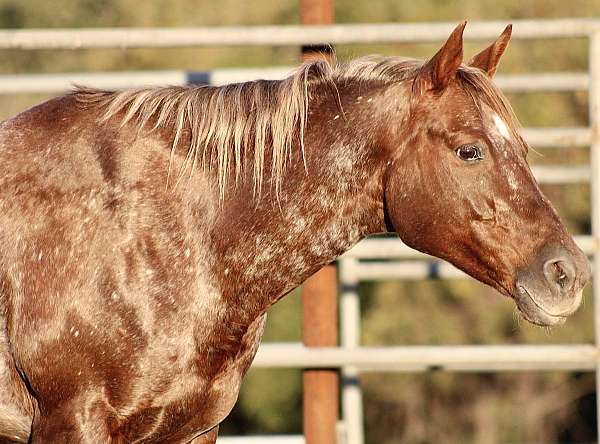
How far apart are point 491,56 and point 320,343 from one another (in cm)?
134

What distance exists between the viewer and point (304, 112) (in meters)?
3.39

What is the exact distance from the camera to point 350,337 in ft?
15.3

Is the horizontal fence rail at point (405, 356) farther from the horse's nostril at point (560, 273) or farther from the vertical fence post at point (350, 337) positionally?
the horse's nostril at point (560, 273)

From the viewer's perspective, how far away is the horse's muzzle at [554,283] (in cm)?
311

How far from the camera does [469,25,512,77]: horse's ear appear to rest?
348 cm

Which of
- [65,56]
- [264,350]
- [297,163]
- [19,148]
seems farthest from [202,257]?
[65,56]

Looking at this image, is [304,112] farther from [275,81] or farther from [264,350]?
[264,350]

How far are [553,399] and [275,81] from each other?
491 inches

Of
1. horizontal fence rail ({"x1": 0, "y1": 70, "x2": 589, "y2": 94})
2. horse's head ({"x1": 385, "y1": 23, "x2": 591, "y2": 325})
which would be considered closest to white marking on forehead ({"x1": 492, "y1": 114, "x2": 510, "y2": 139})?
horse's head ({"x1": 385, "y1": 23, "x2": 591, "y2": 325})

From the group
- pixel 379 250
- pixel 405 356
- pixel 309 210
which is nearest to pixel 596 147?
pixel 379 250

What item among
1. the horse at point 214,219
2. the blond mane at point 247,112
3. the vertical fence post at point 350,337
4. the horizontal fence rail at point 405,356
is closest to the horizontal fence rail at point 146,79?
the blond mane at point 247,112

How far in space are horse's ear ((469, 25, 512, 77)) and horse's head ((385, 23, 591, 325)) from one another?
0.13 m

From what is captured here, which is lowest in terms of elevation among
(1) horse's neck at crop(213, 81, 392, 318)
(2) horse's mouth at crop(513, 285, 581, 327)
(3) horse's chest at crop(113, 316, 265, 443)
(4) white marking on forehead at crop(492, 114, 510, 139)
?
(3) horse's chest at crop(113, 316, 265, 443)

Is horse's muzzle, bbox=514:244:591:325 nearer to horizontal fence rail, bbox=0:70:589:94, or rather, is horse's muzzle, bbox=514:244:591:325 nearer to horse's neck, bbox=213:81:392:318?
horse's neck, bbox=213:81:392:318
